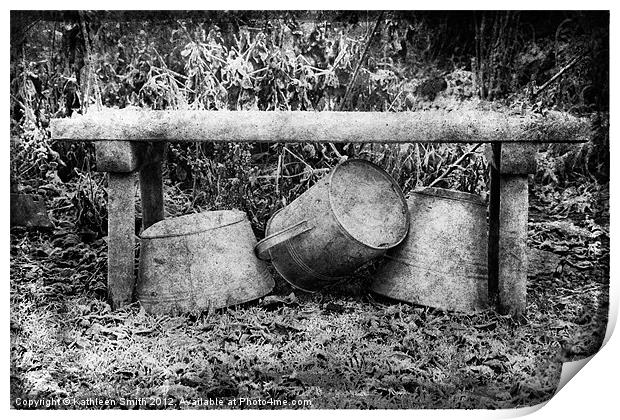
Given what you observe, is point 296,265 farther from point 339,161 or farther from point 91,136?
point 91,136

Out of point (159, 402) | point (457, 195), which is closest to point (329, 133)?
point (457, 195)

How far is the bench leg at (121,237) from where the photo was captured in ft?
13.5

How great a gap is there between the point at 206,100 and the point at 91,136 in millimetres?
574

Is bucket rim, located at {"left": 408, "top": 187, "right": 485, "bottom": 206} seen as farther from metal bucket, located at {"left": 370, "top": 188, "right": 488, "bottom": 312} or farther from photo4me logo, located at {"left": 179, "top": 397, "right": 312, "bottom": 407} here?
photo4me logo, located at {"left": 179, "top": 397, "right": 312, "bottom": 407}

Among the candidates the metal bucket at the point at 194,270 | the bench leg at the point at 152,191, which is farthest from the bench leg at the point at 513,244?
the bench leg at the point at 152,191

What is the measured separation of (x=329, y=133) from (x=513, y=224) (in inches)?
38.0

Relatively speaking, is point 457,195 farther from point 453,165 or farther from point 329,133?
point 329,133

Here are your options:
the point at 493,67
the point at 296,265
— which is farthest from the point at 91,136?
the point at 493,67

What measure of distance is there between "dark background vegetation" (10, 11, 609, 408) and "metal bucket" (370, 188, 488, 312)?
96mm

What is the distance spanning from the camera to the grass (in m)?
4.02

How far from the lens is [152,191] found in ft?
14.8

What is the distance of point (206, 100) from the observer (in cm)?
425

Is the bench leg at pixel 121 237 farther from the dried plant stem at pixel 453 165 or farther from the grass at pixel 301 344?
the dried plant stem at pixel 453 165
